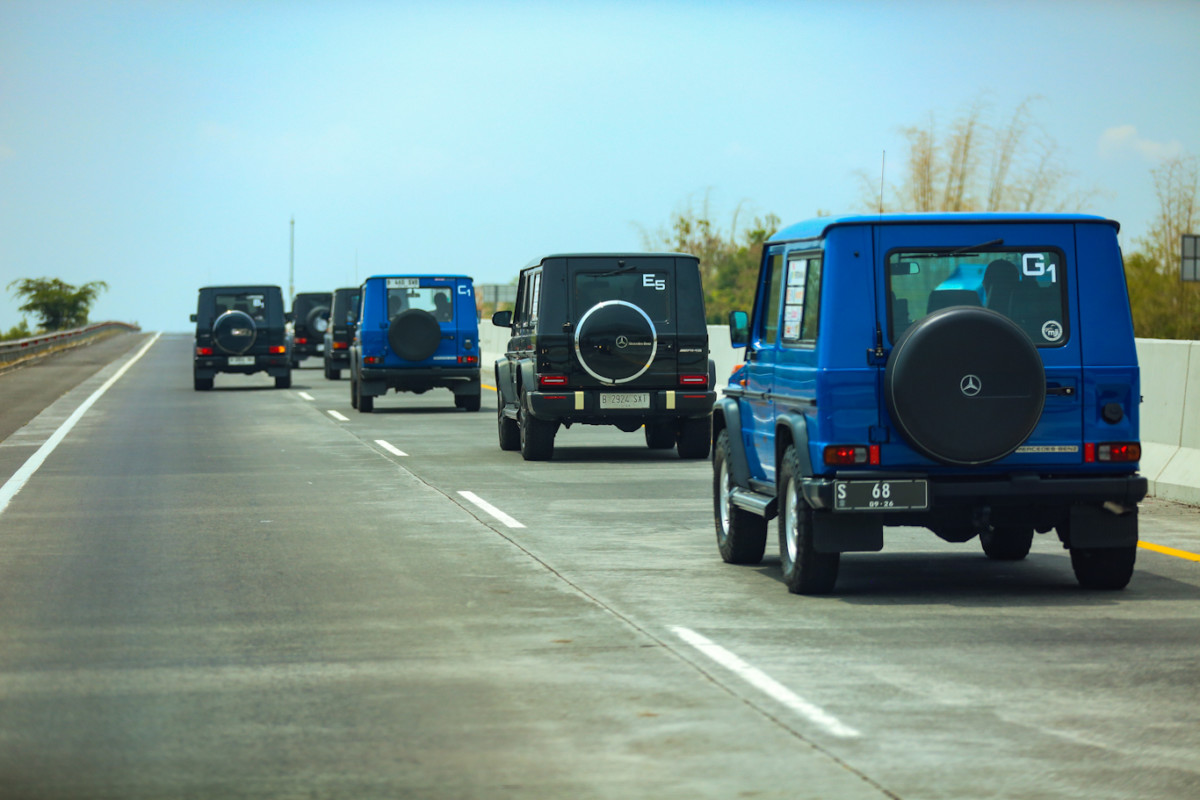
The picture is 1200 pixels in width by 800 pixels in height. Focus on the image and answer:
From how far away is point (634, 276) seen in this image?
18656 millimetres

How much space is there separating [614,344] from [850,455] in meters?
9.51

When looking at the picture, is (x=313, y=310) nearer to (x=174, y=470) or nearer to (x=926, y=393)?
(x=174, y=470)

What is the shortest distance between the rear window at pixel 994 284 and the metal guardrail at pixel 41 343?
43807mm

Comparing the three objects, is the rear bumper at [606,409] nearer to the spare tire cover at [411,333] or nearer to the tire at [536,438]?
the tire at [536,438]

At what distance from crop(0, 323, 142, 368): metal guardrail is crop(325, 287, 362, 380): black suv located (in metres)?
11.3

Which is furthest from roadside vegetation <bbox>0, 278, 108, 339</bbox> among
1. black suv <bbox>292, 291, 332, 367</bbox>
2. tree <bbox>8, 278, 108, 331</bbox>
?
black suv <bbox>292, 291, 332, 367</bbox>

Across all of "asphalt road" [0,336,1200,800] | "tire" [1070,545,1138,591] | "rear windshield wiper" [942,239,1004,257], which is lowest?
"asphalt road" [0,336,1200,800]

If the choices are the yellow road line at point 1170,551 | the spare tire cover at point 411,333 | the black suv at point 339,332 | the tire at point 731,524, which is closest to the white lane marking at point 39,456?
the spare tire cover at point 411,333

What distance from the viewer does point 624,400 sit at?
18.8m

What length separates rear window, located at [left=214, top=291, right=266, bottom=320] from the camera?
3772cm

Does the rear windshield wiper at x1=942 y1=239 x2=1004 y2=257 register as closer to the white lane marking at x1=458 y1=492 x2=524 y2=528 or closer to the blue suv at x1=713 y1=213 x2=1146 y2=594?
the blue suv at x1=713 y1=213 x2=1146 y2=594

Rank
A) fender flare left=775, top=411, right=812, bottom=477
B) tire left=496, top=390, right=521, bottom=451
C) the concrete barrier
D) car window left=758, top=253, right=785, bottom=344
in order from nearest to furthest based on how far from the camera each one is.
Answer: fender flare left=775, top=411, right=812, bottom=477, car window left=758, top=253, right=785, bottom=344, the concrete barrier, tire left=496, top=390, right=521, bottom=451

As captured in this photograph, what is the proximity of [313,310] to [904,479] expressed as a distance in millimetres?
44336

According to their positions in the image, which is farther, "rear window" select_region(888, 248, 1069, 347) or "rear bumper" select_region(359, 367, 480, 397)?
"rear bumper" select_region(359, 367, 480, 397)
